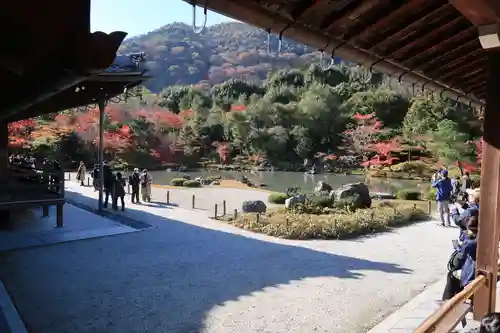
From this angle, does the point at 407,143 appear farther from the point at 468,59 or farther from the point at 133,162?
the point at 468,59

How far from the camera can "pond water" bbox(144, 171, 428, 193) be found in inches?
901

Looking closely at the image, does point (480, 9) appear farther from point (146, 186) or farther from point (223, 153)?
point (223, 153)

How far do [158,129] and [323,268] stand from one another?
28038 millimetres

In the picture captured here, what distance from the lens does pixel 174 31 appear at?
112375mm

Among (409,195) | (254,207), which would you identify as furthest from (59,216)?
(409,195)

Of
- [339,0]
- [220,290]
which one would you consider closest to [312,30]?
[339,0]

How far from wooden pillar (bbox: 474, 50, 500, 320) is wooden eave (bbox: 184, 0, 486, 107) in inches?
15.0

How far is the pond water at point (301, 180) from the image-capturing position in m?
22.9

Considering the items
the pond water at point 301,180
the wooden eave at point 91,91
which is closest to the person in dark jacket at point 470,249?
the wooden eave at point 91,91

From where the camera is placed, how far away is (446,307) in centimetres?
244

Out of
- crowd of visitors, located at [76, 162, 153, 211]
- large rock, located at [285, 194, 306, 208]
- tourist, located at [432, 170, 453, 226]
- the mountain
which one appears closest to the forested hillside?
tourist, located at [432, 170, 453, 226]

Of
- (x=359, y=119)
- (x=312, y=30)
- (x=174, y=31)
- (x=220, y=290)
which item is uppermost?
(x=174, y=31)

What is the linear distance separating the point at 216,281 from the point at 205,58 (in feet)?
290

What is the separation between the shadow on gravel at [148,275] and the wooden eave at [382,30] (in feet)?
10.6
